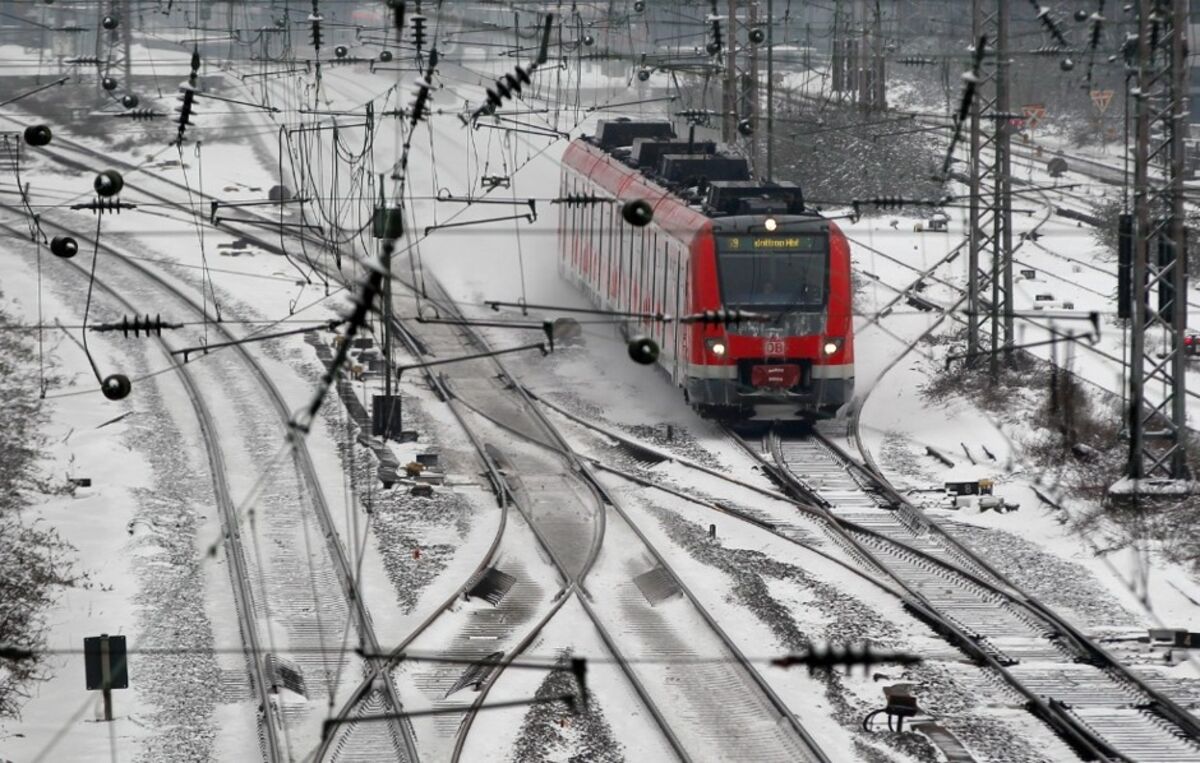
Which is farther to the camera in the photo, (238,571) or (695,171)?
(695,171)

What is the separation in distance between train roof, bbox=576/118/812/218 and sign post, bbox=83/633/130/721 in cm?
1169

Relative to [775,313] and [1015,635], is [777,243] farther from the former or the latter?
[1015,635]

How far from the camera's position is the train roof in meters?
24.9

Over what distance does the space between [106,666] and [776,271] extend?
11783mm

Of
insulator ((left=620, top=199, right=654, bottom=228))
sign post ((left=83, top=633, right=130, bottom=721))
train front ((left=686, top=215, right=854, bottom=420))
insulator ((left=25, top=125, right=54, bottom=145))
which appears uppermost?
insulator ((left=25, top=125, right=54, bottom=145))

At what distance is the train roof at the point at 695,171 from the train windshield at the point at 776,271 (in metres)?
0.59

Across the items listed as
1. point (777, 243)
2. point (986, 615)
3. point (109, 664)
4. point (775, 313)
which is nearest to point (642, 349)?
point (986, 615)

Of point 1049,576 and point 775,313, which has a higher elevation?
point 775,313

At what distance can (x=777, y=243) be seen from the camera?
24125mm

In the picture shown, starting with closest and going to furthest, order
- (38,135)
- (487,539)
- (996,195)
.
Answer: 1. (38,135)
2. (487,539)
3. (996,195)

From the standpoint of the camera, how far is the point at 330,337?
3322 centimetres

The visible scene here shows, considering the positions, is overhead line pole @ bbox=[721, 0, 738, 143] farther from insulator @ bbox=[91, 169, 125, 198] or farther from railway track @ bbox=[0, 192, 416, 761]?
insulator @ bbox=[91, 169, 125, 198]

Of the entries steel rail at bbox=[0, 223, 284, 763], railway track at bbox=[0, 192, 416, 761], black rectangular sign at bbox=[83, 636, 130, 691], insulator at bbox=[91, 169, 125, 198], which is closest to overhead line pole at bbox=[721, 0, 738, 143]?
railway track at bbox=[0, 192, 416, 761]

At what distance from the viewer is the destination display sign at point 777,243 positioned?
2406cm
